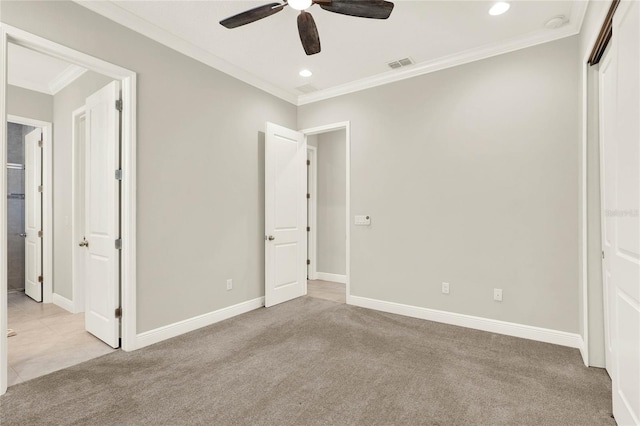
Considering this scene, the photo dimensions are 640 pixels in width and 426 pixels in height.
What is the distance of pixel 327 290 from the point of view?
5.05m

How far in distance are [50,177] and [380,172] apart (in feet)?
14.1

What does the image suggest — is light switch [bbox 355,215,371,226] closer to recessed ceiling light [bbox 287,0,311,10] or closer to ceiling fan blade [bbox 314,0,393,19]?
ceiling fan blade [bbox 314,0,393,19]

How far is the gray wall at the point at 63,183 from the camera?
3896mm

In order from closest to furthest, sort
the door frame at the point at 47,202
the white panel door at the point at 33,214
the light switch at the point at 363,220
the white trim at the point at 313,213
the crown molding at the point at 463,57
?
the crown molding at the point at 463,57
the light switch at the point at 363,220
the door frame at the point at 47,202
the white panel door at the point at 33,214
the white trim at the point at 313,213

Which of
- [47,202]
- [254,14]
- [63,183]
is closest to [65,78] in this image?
[63,183]

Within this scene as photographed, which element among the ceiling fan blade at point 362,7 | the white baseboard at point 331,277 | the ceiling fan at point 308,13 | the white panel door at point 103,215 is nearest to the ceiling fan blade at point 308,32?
the ceiling fan at point 308,13

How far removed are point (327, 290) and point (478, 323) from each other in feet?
7.57

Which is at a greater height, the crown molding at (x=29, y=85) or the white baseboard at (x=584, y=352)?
the crown molding at (x=29, y=85)

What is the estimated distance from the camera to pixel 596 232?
8.13ft

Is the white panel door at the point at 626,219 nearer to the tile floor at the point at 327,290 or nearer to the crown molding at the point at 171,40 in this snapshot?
the tile floor at the point at 327,290

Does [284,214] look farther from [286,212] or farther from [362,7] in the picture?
[362,7]

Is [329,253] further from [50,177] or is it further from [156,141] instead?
[50,177]

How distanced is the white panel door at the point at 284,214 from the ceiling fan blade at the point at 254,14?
1.74 m

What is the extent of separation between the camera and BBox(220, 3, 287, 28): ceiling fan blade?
222cm
